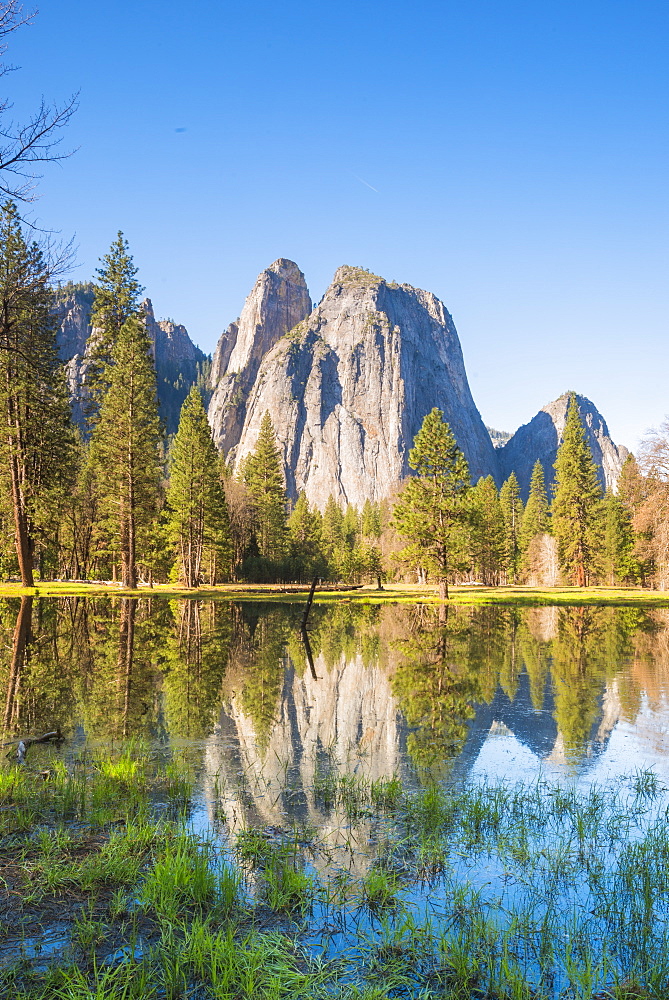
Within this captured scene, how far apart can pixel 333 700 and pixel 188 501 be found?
131 feet

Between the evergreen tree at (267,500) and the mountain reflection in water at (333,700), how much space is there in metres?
37.6

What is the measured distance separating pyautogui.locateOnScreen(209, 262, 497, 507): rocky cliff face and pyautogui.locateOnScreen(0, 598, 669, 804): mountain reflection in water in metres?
149

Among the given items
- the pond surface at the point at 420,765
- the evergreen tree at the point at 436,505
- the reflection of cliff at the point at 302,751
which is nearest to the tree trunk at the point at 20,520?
the pond surface at the point at 420,765

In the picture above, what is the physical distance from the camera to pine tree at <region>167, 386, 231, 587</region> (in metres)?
51.1

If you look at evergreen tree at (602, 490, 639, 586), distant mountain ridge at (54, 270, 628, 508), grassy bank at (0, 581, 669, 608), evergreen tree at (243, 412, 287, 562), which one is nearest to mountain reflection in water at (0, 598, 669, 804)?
grassy bank at (0, 581, 669, 608)

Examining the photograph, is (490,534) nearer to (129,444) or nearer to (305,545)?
(305,545)

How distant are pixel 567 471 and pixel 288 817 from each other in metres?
67.5

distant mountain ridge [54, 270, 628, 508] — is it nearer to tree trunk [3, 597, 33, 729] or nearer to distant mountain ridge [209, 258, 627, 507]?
distant mountain ridge [209, 258, 627, 507]

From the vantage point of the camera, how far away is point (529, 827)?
669 cm

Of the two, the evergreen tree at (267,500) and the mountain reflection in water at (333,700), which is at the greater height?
the evergreen tree at (267,500)

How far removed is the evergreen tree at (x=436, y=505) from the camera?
42.1m

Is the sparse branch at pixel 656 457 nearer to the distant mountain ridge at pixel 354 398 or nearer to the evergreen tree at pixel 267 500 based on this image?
the evergreen tree at pixel 267 500

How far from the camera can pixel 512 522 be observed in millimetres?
92125

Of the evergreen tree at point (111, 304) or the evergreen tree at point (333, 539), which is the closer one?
the evergreen tree at point (111, 304)
